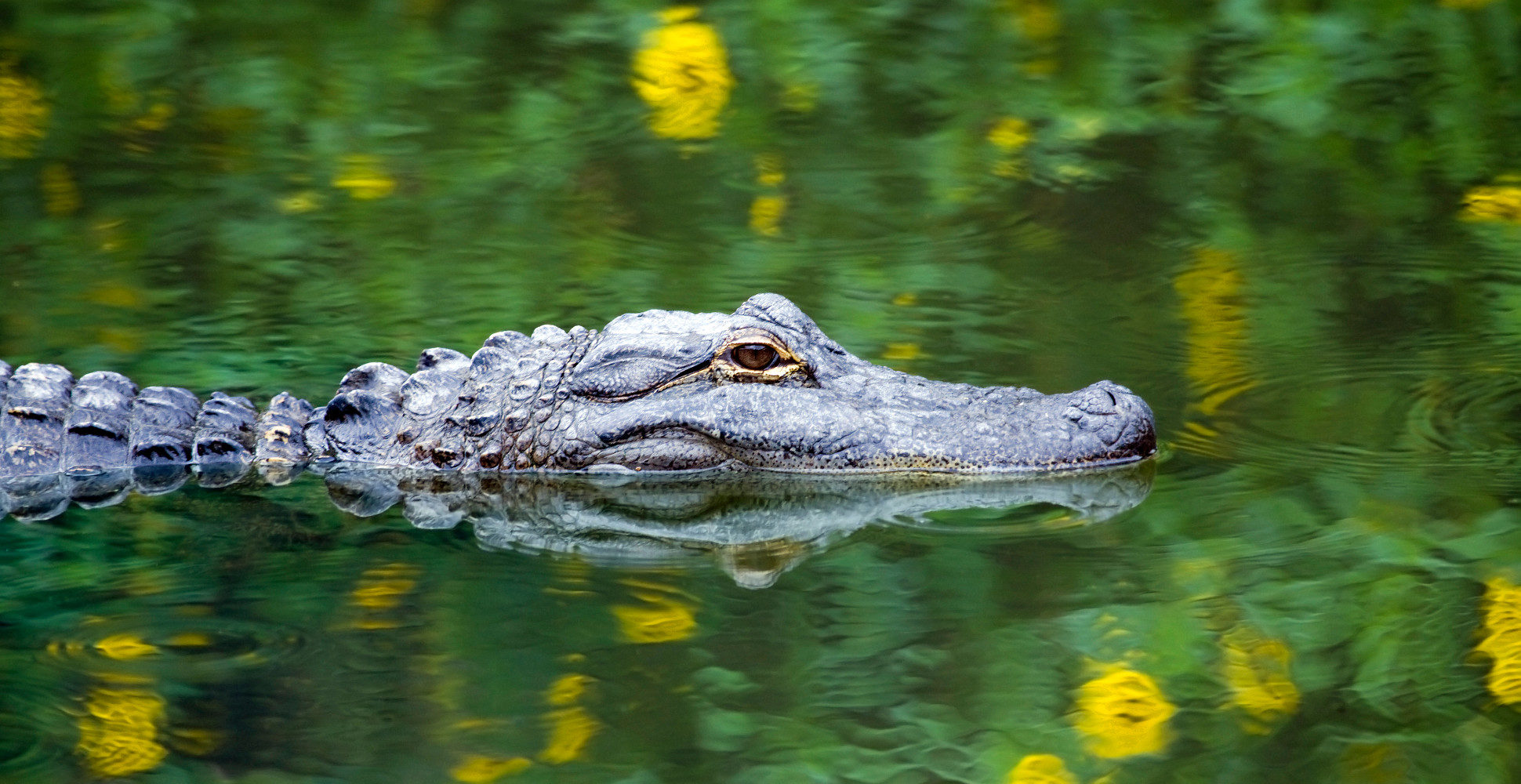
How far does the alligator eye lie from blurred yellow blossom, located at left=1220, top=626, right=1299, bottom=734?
2045 mm

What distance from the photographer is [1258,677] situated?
151 inches

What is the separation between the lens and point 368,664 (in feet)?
13.4

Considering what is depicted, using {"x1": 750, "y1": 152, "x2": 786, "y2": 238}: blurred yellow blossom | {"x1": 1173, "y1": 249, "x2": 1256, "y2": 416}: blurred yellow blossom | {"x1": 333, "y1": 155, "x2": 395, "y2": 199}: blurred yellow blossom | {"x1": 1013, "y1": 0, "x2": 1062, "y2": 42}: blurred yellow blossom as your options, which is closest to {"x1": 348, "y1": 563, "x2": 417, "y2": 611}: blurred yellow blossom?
{"x1": 1173, "y1": 249, "x2": 1256, "y2": 416}: blurred yellow blossom

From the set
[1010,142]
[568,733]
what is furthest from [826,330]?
[568,733]

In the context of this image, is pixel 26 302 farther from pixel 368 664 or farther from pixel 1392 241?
pixel 1392 241

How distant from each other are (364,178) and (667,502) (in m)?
4.72

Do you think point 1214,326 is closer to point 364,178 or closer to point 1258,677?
point 1258,677

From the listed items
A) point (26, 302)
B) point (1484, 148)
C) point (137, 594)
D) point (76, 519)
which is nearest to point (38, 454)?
point (76, 519)

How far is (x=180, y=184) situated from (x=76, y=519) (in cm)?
445

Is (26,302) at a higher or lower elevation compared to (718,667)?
lower

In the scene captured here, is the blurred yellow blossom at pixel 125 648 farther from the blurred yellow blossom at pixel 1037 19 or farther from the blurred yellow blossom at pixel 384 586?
the blurred yellow blossom at pixel 1037 19

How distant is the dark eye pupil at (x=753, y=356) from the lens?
5.66 metres

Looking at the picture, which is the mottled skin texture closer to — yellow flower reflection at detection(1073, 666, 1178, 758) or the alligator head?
the alligator head

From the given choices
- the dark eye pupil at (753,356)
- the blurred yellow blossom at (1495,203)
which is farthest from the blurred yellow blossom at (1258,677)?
A: the blurred yellow blossom at (1495,203)
